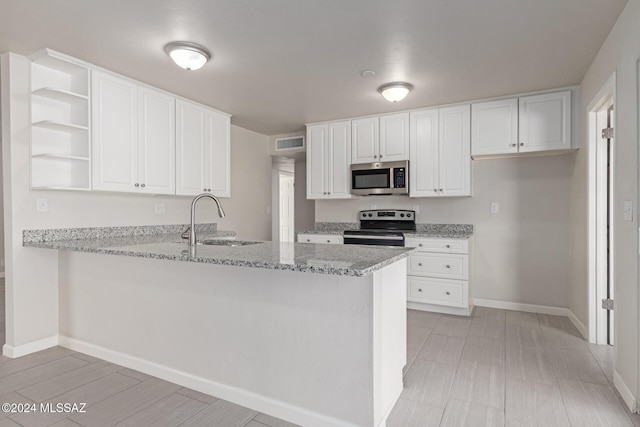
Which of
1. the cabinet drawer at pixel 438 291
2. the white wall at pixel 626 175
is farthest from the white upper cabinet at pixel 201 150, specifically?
the white wall at pixel 626 175

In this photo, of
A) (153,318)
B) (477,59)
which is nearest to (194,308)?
(153,318)

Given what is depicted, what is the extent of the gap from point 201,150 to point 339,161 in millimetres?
1691

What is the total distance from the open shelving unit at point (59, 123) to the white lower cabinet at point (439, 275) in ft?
10.6

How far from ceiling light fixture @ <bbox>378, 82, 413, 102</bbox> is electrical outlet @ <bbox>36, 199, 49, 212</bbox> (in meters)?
3.02

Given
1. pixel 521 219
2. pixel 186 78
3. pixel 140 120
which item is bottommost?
pixel 521 219

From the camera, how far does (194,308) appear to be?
220 cm

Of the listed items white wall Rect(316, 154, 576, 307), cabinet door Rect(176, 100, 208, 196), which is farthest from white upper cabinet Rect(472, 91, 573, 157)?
cabinet door Rect(176, 100, 208, 196)

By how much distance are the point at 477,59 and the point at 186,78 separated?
2.45 metres

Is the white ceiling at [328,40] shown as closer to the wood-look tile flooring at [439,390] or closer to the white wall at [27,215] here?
the white wall at [27,215]

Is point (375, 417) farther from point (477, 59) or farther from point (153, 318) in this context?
point (477, 59)

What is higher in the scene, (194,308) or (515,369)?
(194,308)

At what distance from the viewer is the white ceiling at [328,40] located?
6.89ft

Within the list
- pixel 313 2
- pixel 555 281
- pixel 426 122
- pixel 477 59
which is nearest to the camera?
pixel 313 2

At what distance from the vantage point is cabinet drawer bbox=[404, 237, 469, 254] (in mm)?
3736
